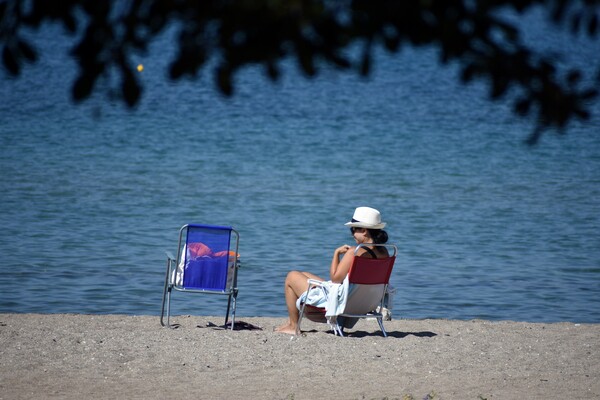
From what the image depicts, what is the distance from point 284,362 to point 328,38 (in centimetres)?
461

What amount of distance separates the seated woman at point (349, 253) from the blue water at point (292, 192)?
4.90 feet

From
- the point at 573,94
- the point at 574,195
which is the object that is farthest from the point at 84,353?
the point at 574,195

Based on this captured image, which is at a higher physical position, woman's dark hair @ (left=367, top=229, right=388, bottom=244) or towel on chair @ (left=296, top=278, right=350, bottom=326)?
woman's dark hair @ (left=367, top=229, right=388, bottom=244)

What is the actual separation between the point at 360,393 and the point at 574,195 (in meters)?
14.2

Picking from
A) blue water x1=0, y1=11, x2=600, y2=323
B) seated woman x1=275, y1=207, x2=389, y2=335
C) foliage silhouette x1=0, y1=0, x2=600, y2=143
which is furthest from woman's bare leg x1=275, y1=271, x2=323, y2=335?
foliage silhouette x1=0, y1=0, x2=600, y2=143

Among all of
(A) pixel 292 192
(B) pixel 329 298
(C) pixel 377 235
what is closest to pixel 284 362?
(B) pixel 329 298

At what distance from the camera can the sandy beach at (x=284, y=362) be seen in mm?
6438

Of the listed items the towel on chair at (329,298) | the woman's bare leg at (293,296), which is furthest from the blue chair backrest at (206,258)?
the towel on chair at (329,298)

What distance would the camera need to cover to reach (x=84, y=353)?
7188 mm

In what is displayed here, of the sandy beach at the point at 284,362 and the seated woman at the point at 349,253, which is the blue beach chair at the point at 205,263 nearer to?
the sandy beach at the point at 284,362

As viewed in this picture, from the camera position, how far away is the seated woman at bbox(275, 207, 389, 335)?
26.3 feet

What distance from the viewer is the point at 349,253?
314 inches

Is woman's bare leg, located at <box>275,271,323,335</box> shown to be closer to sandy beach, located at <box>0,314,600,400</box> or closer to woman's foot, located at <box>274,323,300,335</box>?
woman's foot, located at <box>274,323,300,335</box>

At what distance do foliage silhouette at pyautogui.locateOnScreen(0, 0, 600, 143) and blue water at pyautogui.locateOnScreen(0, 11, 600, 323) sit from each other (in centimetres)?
12
